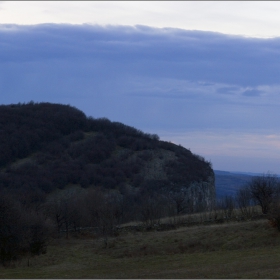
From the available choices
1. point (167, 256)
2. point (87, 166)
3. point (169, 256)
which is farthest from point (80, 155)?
point (169, 256)

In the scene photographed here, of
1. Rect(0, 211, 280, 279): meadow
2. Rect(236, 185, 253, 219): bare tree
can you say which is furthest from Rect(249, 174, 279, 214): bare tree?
Rect(0, 211, 280, 279): meadow

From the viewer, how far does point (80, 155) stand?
10900 cm

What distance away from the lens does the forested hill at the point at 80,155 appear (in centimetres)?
9425

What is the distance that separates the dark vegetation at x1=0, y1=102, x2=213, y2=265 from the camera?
64.1 metres

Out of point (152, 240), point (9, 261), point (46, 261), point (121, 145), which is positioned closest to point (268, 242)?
point (152, 240)

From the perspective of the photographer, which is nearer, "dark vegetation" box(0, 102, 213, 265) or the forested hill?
"dark vegetation" box(0, 102, 213, 265)

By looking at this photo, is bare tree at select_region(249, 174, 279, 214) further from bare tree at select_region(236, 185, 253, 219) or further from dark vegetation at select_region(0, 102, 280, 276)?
bare tree at select_region(236, 185, 253, 219)

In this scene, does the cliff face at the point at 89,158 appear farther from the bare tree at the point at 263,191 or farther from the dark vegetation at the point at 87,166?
the bare tree at the point at 263,191

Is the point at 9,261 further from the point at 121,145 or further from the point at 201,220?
the point at 121,145

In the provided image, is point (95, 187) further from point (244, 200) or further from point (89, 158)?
point (244, 200)

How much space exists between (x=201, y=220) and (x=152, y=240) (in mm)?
12259

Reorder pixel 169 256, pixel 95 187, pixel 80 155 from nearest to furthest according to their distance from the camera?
pixel 169 256 → pixel 95 187 → pixel 80 155

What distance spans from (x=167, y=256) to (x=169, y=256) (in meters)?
0.20

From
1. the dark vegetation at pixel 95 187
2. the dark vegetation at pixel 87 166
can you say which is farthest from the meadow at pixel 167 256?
the dark vegetation at pixel 87 166
